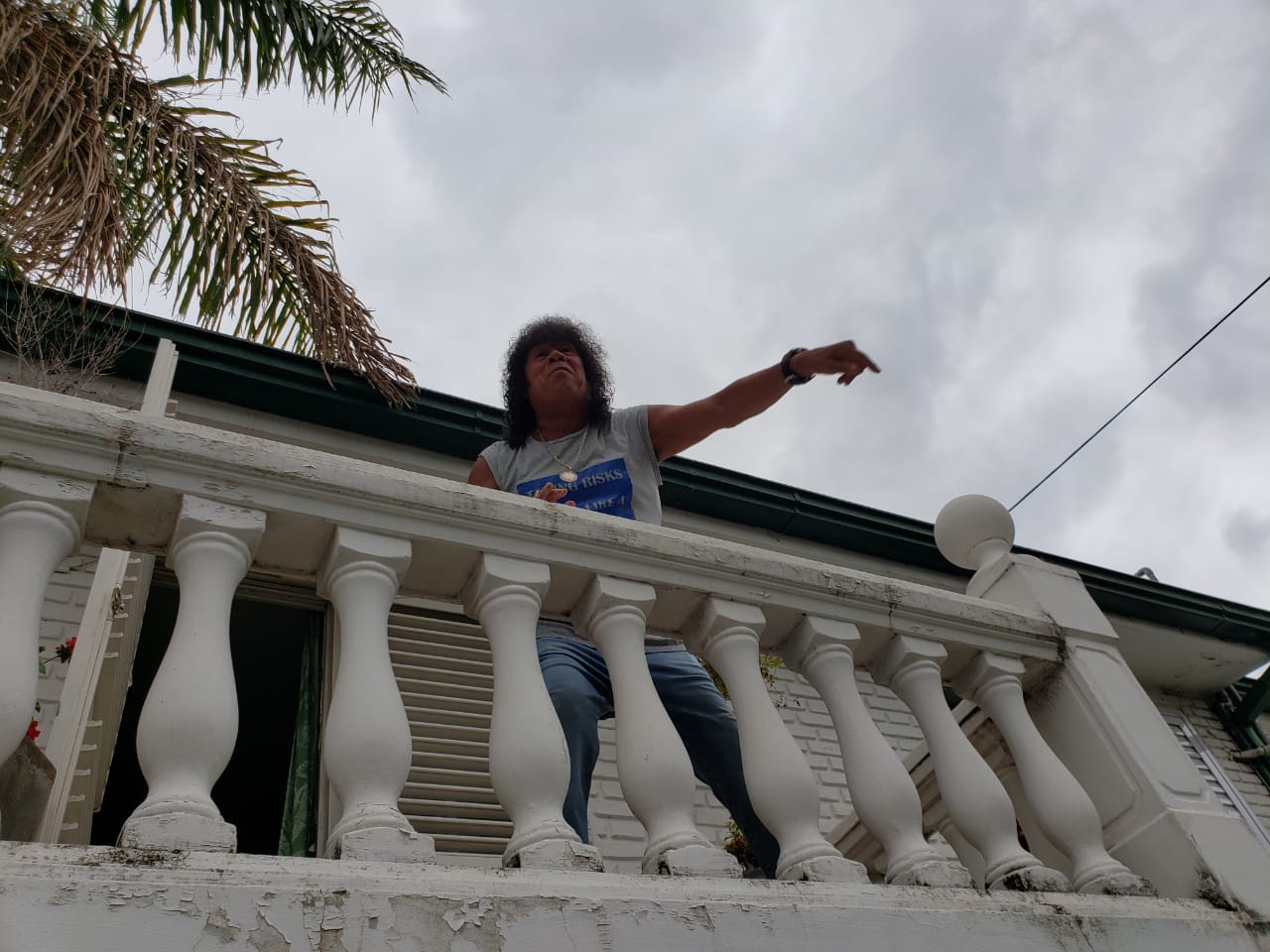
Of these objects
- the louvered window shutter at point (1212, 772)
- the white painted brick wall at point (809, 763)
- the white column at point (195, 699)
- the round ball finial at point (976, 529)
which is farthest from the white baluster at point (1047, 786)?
the louvered window shutter at point (1212, 772)

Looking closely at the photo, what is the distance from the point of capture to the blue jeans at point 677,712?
2.00 m

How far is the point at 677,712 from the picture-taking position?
2146mm

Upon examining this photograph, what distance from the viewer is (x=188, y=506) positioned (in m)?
1.55

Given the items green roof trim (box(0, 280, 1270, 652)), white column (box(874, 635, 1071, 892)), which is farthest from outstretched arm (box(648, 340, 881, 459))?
green roof trim (box(0, 280, 1270, 652))

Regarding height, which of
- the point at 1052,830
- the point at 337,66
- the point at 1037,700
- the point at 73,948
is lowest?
the point at 73,948

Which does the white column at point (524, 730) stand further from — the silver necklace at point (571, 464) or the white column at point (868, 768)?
the silver necklace at point (571, 464)

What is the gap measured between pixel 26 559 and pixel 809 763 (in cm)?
309

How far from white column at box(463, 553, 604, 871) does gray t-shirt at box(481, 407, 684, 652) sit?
73cm

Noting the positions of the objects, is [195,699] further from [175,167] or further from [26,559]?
[175,167]

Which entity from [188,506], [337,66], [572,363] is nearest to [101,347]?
[337,66]

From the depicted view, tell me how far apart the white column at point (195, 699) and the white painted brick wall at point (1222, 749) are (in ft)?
20.9

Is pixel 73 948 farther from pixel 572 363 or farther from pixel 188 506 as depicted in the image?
pixel 572 363

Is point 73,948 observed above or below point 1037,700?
below

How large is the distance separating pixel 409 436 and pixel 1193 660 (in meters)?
5.08
